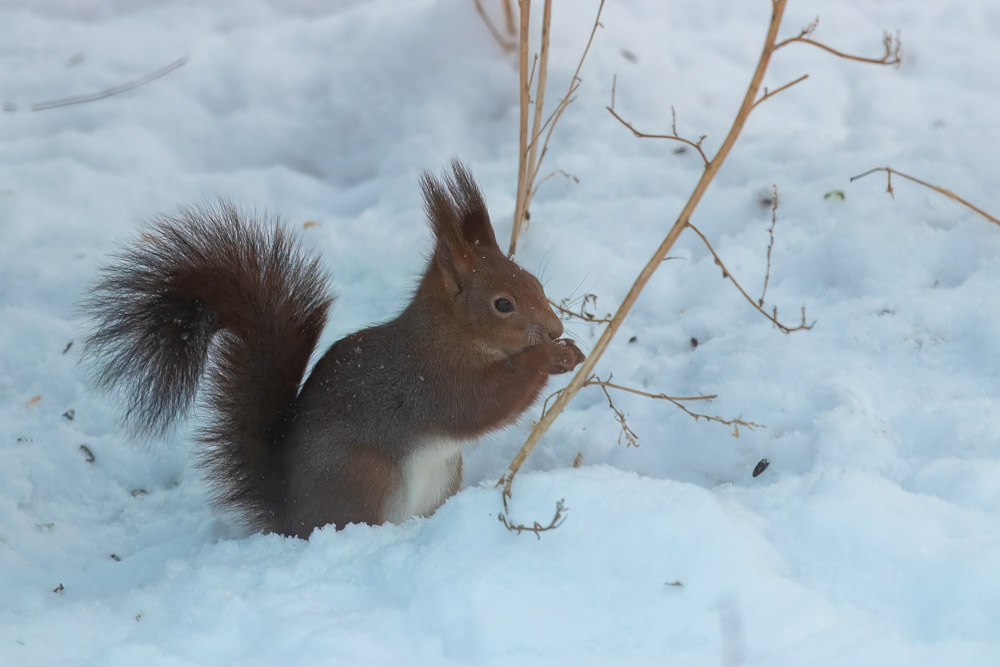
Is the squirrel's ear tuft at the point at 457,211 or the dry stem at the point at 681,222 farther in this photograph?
the squirrel's ear tuft at the point at 457,211

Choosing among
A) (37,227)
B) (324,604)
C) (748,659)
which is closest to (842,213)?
(748,659)

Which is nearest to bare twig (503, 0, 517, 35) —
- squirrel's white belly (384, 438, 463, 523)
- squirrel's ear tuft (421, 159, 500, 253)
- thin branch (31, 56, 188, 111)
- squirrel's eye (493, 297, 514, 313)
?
thin branch (31, 56, 188, 111)

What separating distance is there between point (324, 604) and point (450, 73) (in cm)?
277

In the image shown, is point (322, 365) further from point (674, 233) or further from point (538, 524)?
point (674, 233)

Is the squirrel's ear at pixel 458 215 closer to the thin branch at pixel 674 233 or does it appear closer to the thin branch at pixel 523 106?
the thin branch at pixel 523 106

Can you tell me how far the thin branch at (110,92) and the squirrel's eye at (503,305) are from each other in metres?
2.63

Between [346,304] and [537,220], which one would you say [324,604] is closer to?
[346,304]

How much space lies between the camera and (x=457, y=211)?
7.93ft

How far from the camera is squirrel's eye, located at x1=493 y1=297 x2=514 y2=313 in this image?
7.68 feet

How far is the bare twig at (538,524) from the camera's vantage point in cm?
177

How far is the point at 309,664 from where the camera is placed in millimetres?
1539

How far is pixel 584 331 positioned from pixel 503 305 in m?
0.68

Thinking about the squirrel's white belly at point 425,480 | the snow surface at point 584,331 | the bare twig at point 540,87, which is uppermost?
the bare twig at point 540,87

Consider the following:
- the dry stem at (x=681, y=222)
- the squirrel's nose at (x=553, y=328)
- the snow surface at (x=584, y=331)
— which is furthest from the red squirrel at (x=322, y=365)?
the dry stem at (x=681, y=222)
